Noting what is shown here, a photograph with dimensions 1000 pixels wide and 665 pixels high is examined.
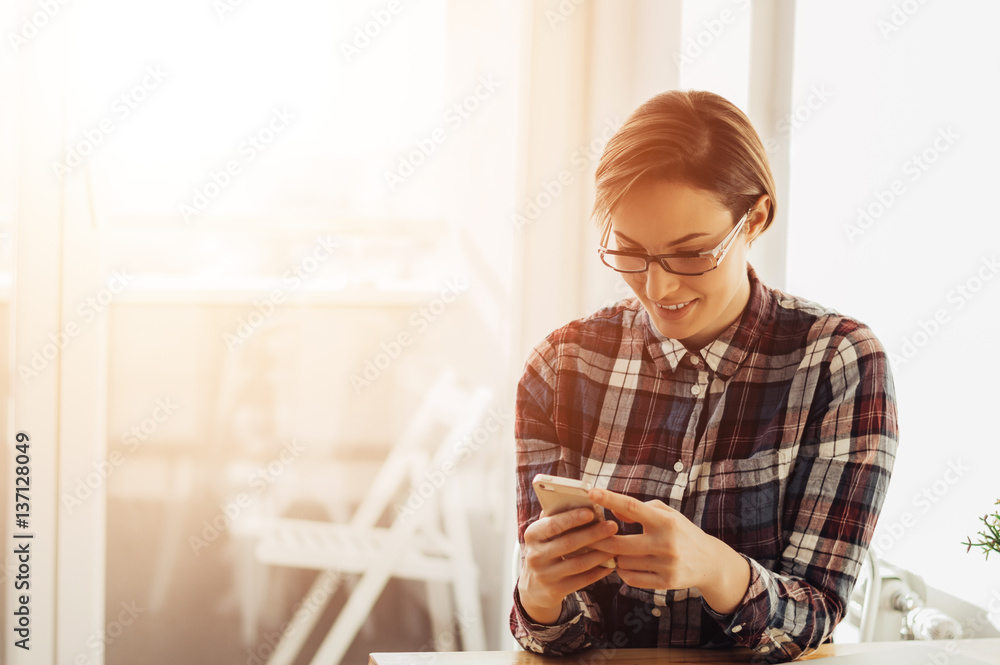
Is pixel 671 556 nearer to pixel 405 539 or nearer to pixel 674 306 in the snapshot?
pixel 674 306

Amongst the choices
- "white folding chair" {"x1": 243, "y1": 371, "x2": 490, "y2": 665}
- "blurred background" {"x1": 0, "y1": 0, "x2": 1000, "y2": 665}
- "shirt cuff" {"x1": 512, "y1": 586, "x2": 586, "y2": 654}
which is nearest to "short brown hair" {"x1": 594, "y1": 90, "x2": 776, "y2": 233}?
"shirt cuff" {"x1": 512, "y1": 586, "x2": 586, "y2": 654}

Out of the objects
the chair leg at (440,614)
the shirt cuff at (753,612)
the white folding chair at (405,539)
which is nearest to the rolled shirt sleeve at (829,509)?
the shirt cuff at (753,612)

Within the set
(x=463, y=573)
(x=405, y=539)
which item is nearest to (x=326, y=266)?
(x=405, y=539)

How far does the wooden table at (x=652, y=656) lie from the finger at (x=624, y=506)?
0.61ft

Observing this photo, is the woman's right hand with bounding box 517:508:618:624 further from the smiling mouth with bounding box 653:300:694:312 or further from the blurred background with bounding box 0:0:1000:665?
the blurred background with bounding box 0:0:1000:665

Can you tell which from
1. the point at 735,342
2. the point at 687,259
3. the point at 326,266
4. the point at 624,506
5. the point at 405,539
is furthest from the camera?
the point at 405,539

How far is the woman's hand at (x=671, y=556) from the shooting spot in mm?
930

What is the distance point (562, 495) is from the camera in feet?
3.06

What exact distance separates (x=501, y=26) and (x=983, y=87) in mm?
1294

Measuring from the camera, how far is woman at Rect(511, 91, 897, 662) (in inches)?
39.1

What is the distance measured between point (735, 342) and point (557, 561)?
439mm

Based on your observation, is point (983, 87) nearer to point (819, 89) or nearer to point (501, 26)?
point (819, 89)

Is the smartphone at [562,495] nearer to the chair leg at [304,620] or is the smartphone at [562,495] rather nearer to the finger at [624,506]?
the finger at [624,506]

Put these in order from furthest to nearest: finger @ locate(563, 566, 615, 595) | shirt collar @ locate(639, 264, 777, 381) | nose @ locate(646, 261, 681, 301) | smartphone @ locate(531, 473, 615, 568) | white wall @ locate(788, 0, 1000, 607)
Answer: white wall @ locate(788, 0, 1000, 607) → shirt collar @ locate(639, 264, 777, 381) → nose @ locate(646, 261, 681, 301) → finger @ locate(563, 566, 615, 595) → smartphone @ locate(531, 473, 615, 568)
